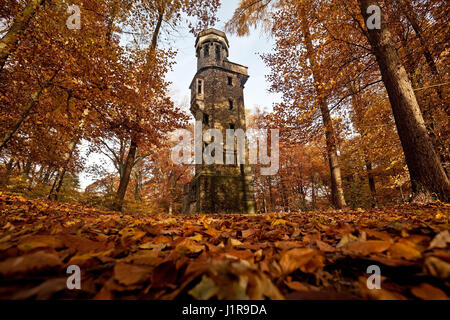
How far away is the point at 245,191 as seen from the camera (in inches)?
439

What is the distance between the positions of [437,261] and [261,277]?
518 millimetres

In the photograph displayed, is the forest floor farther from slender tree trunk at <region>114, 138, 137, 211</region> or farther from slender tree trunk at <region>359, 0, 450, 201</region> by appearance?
slender tree trunk at <region>114, 138, 137, 211</region>

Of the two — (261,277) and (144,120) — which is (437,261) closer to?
(261,277)

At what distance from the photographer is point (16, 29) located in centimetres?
491

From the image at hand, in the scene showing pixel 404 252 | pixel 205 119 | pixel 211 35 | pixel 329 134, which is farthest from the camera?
pixel 211 35

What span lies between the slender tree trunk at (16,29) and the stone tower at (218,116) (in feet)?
26.4

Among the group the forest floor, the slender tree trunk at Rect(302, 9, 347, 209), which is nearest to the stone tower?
the slender tree trunk at Rect(302, 9, 347, 209)

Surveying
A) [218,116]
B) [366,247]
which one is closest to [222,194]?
[218,116]

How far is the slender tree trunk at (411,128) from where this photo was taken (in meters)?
3.27

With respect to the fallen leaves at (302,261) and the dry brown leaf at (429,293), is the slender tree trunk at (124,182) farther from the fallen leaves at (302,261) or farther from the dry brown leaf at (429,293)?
the dry brown leaf at (429,293)

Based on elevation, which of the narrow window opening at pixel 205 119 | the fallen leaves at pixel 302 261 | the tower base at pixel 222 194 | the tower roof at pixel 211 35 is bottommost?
the fallen leaves at pixel 302 261

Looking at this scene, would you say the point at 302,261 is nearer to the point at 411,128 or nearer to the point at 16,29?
the point at 411,128

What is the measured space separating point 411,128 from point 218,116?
977cm

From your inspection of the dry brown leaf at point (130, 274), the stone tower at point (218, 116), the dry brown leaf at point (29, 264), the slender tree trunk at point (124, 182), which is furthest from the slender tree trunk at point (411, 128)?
the slender tree trunk at point (124, 182)
